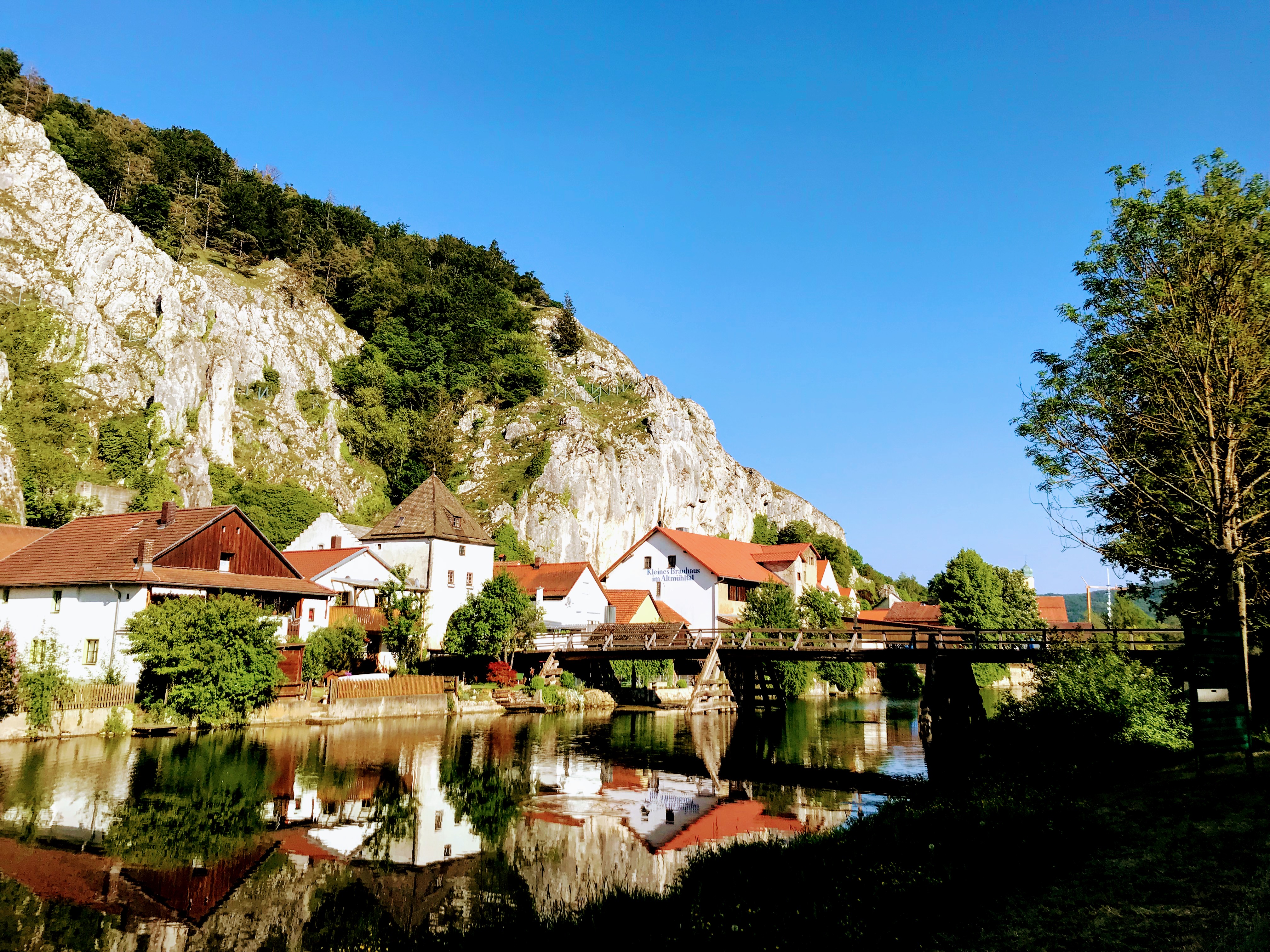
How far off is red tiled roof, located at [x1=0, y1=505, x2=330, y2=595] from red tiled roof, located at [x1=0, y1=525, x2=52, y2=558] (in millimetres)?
1439

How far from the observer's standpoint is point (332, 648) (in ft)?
132

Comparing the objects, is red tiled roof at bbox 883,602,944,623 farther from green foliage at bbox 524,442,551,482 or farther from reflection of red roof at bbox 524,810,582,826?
reflection of red roof at bbox 524,810,582,826

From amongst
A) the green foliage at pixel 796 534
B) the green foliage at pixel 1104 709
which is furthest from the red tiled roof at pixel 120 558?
the green foliage at pixel 796 534

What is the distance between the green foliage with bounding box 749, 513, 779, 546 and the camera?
133m

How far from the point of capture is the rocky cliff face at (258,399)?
7675cm

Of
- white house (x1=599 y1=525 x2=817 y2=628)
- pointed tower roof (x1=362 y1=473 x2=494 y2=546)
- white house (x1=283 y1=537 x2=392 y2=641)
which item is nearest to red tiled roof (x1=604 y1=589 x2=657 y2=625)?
white house (x1=599 y1=525 x2=817 y2=628)

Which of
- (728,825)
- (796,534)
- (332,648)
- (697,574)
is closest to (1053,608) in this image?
(796,534)

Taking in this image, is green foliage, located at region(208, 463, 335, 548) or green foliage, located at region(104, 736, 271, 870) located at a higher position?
green foliage, located at region(208, 463, 335, 548)

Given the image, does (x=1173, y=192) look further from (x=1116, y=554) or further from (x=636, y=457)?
(x=636, y=457)

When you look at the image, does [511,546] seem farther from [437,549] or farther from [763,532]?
[763,532]

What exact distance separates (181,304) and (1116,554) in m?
91.6

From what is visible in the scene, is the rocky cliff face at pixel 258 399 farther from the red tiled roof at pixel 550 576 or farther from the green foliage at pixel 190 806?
the green foliage at pixel 190 806

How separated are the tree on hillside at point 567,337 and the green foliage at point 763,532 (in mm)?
42197

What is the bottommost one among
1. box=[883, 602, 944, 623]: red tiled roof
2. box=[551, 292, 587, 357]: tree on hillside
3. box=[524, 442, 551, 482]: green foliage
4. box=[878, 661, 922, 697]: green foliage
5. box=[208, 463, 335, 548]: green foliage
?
box=[878, 661, 922, 697]: green foliage
